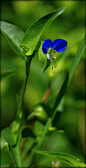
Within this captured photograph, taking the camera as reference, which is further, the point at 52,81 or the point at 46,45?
the point at 52,81

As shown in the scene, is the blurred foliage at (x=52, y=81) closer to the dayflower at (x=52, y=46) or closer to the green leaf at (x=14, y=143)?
the green leaf at (x=14, y=143)

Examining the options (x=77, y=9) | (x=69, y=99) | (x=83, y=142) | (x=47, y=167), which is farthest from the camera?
(x=77, y=9)

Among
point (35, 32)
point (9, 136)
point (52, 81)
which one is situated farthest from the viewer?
point (52, 81)

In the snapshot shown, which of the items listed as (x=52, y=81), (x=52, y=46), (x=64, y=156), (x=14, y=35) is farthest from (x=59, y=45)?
(x=52, y=81)

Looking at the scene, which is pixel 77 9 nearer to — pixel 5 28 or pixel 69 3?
pixel 69 3

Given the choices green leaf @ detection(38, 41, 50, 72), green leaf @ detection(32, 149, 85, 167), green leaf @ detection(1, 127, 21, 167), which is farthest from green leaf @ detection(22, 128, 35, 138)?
green leaf @ detection(38, 41, 50, 72)

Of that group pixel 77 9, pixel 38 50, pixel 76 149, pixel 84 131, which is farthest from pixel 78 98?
pixel 77 9

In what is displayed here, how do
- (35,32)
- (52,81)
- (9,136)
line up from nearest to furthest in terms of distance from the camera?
(35,32)
(9,136)
(52,81)

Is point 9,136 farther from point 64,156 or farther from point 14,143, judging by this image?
point 64,156
